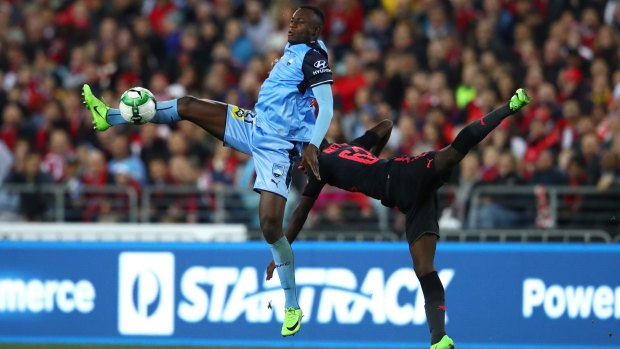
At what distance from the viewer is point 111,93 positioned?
1834 cm

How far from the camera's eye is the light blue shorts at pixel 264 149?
10.4 meters

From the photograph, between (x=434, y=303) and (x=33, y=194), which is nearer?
(x=434, y=303)

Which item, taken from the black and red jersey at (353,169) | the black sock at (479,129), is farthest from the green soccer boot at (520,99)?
the black and red jersey at (353,169)

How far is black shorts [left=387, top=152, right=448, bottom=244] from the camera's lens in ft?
32.7

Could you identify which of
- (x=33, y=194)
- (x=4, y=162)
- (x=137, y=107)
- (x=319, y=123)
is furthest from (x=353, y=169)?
(x=4, y=162)

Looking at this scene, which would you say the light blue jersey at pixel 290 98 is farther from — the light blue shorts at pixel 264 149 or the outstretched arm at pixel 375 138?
the outstretched arm at pixel 375 138

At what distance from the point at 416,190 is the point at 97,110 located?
108 inches

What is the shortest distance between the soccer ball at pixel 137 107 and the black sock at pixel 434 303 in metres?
2.58

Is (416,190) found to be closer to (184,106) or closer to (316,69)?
(316,69)

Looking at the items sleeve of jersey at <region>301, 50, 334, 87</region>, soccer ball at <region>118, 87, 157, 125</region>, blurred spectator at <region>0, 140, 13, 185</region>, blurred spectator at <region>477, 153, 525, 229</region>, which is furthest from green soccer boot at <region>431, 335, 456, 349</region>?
blurred spectator at <region>0, 140, 13, 185</region>

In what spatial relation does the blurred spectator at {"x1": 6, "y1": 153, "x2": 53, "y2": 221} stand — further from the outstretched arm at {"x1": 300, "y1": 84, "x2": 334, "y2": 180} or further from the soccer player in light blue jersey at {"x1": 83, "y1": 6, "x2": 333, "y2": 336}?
the outstretched arm at {"x1": 300, "y1": 84, "x2": 334, "y2": 180}

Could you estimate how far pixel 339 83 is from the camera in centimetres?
1723

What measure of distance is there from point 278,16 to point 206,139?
8.25 ft

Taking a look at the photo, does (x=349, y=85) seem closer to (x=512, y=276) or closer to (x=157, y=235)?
(x=157, y=235)
